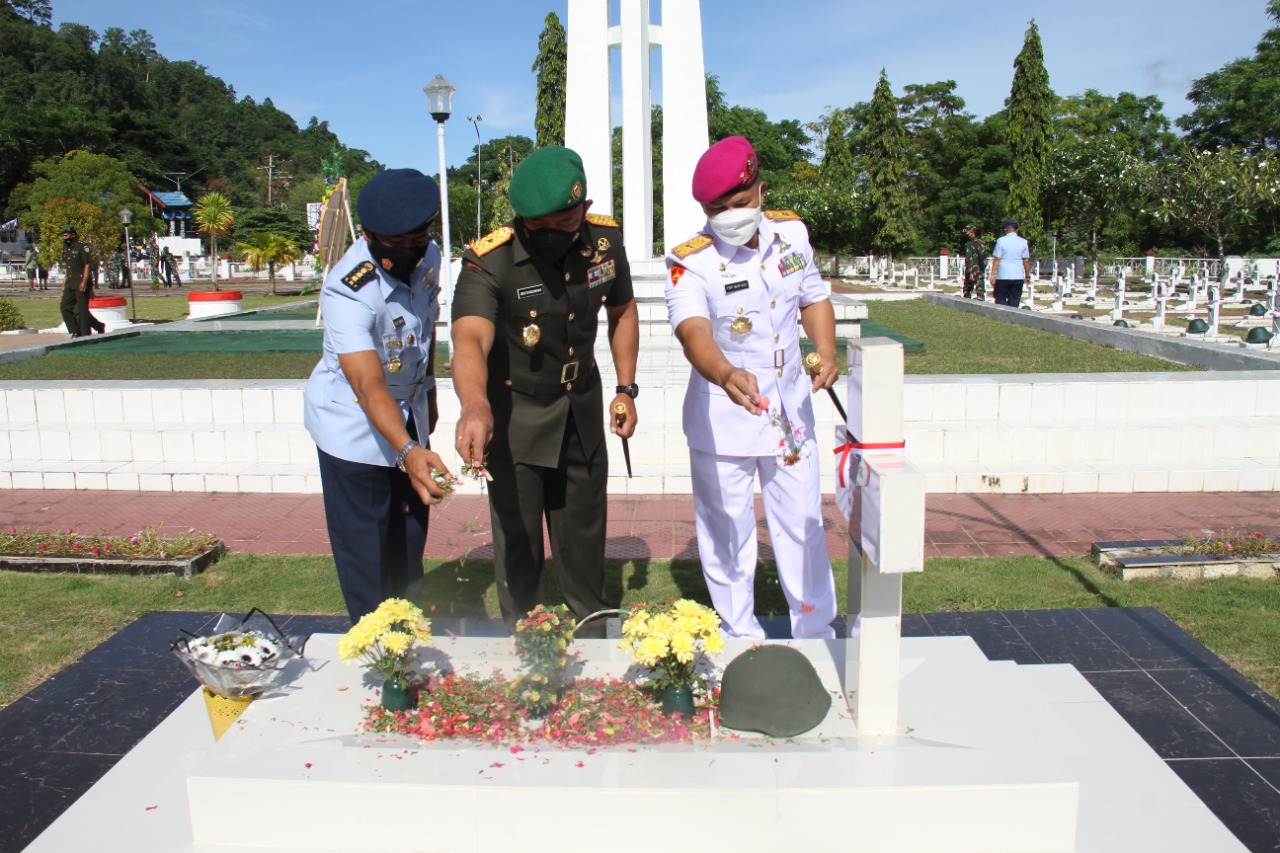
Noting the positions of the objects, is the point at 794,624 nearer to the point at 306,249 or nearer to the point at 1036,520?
the point at 1036,520

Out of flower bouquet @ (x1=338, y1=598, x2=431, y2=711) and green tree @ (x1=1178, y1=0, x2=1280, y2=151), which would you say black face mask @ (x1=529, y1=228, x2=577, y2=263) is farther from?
green tree @ (x1=1178, y1=0, x2=1280, y2=151)

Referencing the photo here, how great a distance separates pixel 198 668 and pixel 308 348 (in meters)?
9.78

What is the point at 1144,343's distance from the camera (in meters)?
9.62

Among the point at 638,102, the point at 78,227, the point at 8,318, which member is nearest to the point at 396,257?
the point at 638,102

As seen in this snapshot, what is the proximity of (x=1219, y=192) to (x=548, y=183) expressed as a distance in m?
28.0

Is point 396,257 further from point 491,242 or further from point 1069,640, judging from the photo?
point 1069,640

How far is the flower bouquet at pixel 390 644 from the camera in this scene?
2.34 m

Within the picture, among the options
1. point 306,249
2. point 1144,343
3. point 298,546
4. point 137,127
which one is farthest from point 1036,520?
point 137,127

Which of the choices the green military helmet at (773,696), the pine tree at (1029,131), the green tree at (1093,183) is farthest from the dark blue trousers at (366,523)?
the pine tree at (1029,131)

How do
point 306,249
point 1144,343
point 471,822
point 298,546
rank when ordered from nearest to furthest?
point 471,822, point 298,546, point 1144,343, point 306,249

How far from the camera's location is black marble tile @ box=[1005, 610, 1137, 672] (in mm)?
3420

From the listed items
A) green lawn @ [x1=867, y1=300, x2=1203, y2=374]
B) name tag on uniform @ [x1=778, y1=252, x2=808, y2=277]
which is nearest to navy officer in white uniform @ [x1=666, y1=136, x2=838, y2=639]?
name tag on uniform @ [x1=778, y1=252, x2=808, y2=277]

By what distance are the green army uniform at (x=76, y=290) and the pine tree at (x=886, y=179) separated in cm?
2815

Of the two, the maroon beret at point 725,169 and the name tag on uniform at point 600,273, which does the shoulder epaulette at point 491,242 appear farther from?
the maroon beret at point 725,169
